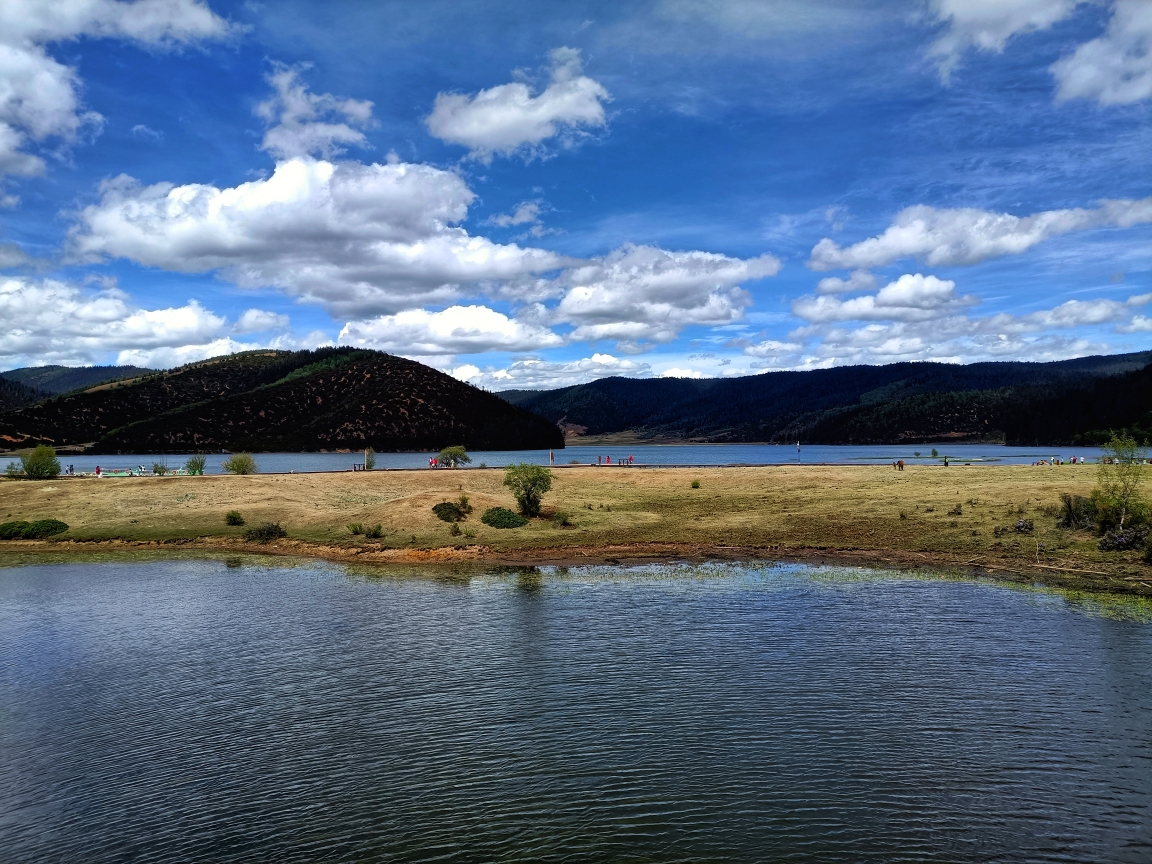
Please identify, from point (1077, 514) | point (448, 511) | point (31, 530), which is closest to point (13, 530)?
point (31, 530)

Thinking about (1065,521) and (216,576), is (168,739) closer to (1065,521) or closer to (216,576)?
(216,576)

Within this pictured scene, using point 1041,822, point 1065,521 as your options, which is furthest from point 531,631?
point 1065,521

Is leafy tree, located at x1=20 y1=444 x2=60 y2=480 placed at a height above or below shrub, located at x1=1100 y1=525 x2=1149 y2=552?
above


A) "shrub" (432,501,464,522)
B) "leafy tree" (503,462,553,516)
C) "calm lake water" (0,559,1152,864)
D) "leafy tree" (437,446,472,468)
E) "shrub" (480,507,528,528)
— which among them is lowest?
"calm lake water" (0,559,1152,864)

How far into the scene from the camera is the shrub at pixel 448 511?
50.9m

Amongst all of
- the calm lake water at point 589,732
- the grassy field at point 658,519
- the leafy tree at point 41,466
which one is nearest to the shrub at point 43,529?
the grassy field at point 658,519

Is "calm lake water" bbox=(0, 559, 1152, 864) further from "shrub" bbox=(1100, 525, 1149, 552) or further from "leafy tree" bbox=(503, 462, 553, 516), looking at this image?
"leafy tree" bbox=(503, 462, 553, 516)

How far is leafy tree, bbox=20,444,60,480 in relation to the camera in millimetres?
75688

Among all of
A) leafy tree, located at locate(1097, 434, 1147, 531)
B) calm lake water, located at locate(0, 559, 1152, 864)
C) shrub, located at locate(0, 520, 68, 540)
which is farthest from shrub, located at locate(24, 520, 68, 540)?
leafy tree, located at locate(1097, 434, 1147, 531)

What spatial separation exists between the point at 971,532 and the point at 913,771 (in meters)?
32.0

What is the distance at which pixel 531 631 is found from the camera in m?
26.6

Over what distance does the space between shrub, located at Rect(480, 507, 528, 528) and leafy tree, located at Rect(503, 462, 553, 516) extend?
Result: 1.65m

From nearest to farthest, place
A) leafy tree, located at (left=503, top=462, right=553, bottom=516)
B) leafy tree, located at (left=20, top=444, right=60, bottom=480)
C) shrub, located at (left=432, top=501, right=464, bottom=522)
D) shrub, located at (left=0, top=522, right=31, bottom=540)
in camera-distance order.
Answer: shrub, located at (left=432, top=501, right=464, bottom=522), shrub, located at (left=0, top=522, right=31, bottom=540), leafy tree, located at (left=503, top=462, right=553, bottom=516), leafy tree, located at (left=20, top=444, right=60, bottom=480)

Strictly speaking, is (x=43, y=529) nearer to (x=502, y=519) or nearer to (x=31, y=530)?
(x=31, y=530)
